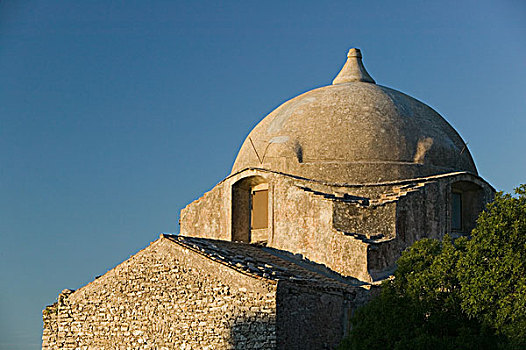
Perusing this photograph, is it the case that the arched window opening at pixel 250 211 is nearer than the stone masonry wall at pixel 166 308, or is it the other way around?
the stone masonry wall at pixel 166 308

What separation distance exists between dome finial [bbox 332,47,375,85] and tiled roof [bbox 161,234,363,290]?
24.6 feet

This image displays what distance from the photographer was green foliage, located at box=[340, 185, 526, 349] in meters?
13.5

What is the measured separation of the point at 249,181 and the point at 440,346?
921 centimetres

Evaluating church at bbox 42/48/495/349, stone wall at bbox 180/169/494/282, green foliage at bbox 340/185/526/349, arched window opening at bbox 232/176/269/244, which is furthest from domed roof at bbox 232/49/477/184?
green foliage at bbox 340/185/526/349

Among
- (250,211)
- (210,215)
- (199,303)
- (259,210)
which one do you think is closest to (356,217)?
(259,210)

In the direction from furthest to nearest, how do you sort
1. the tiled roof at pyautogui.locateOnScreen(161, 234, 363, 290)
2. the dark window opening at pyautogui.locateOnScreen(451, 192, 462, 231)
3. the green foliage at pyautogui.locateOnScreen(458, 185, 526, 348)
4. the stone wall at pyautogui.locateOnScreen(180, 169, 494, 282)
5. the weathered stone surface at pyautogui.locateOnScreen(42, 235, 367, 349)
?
the dark window opening at pyautogui.locateOnScreen(451, 192, 462, 231)
the stone wall at pyautogui.locateOnScreen(180, 169, 494, 282)
the tiled roof at pyautogui.locateOnScreen(161, 234, 363, 290)
the weathered stone surface at pyautogui.locateOnScreen(42, 235, 367, 349)
the green foliage at pyautogui.locateOnScreen(458, 185, 526, 348)

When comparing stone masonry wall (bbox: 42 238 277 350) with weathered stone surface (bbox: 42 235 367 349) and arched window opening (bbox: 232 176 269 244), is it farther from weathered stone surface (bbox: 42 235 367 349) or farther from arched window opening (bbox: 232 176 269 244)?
arched window opening (bbox: 232 176 269 244)

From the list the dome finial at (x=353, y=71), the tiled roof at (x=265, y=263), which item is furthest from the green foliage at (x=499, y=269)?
the dome finial at (x=353, y=71)

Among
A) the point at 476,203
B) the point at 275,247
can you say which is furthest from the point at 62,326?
the point at 476,203

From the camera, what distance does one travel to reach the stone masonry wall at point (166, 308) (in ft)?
51.2

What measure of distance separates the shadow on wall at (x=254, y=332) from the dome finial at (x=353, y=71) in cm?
1154

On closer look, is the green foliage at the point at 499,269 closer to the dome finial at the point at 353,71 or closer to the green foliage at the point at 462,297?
the green foliage at the point at 462,297

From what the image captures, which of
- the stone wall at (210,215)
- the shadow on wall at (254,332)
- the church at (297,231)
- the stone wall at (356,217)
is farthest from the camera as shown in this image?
the stone wall at (210,215)

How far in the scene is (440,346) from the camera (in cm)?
1352
